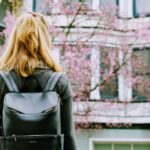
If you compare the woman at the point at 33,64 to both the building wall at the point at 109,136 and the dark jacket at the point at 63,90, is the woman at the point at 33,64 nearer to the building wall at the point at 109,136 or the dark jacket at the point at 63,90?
the dark jacket at the point at 63,90

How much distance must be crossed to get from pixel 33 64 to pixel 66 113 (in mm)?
308

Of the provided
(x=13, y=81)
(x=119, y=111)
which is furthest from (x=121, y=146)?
(x=13, y=81)

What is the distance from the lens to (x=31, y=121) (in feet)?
9.33

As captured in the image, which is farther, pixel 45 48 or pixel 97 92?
pixel 97 92

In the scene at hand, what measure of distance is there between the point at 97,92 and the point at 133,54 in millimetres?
1724

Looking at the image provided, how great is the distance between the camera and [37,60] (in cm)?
305

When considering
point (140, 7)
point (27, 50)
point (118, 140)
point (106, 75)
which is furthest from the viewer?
point (140, 7)

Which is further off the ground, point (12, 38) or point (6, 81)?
point (12, 38)

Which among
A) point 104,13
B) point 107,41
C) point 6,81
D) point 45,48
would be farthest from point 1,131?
point 107,41

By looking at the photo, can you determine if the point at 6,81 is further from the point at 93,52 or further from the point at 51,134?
the point at 93,52

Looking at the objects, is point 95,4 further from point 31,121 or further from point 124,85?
point 31,121

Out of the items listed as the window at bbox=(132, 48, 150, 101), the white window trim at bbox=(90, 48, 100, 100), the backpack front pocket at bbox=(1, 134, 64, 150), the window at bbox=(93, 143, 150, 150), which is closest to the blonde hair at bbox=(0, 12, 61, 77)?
the backpack front pocket at bbox=(1, 134, 64, 150)

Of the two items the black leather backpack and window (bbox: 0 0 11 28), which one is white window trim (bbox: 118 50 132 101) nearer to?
window (bbox: 0 0 11 28)

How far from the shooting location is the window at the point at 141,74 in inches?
719
